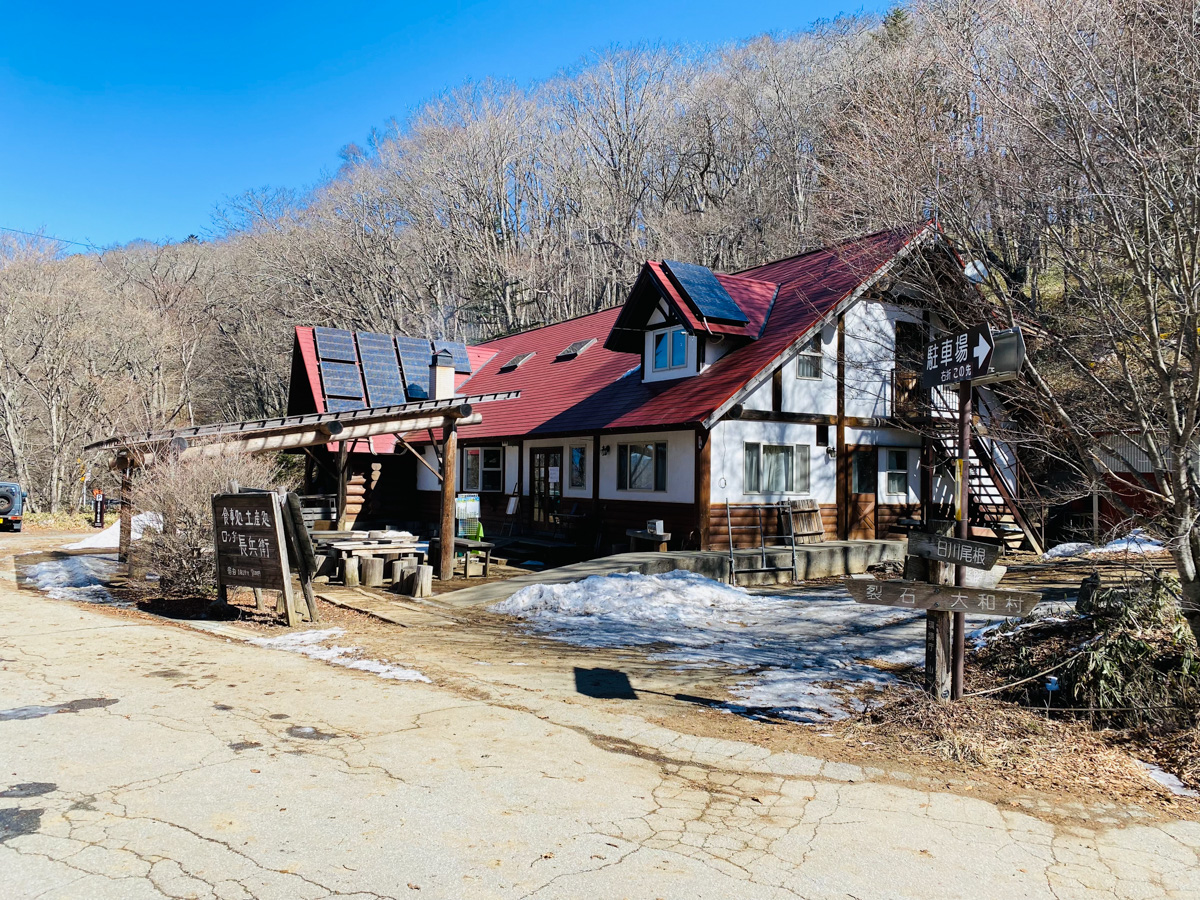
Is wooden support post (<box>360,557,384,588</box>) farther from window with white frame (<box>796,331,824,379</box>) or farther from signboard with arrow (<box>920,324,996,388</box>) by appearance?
signboard with arrow (<box>920,324,996,388</box>)

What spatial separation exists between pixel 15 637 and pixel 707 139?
124 ft

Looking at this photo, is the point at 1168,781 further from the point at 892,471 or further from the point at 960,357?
the point at 892,471

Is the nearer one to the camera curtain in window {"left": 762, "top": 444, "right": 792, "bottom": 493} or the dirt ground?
the dirt ground

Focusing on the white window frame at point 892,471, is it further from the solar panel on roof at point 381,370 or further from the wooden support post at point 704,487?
the solar panel on roof at point 381,370

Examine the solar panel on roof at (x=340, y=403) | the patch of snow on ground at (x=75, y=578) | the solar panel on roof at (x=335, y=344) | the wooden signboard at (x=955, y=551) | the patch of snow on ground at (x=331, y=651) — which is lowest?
the patch of snow on ground at (x=331, y=651)

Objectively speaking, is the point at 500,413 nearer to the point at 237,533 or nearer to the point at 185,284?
Result: the point at 237,533

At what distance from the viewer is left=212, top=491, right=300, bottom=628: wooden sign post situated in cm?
1086

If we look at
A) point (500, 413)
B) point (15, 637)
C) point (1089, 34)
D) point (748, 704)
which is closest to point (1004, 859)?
Answer: point (748, 704)

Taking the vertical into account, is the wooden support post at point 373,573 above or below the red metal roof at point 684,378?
below

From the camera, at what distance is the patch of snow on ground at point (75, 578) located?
1337cm

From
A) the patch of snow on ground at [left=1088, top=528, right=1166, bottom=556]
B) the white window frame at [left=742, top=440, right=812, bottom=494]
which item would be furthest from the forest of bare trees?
the white window frame at [left=742, top=440, right=812, bottom=494]

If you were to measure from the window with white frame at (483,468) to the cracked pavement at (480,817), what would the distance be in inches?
669

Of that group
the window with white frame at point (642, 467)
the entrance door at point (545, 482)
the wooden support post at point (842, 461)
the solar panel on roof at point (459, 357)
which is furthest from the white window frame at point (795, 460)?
the solar panel on roof at point (459, 357)

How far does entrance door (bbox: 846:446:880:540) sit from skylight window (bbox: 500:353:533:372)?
41.1 feet
